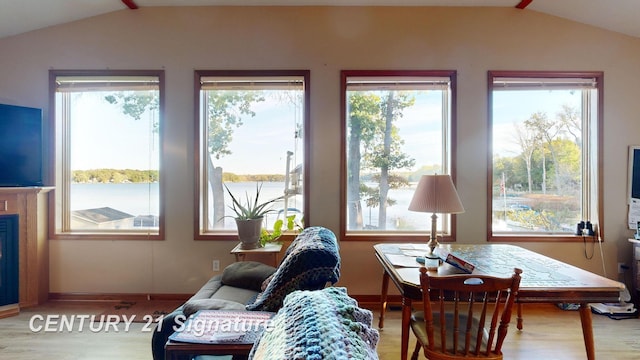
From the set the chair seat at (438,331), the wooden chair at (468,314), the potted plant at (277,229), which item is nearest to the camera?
the wooden chair at (468,314)

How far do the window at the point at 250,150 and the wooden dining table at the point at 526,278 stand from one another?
53.7 inches

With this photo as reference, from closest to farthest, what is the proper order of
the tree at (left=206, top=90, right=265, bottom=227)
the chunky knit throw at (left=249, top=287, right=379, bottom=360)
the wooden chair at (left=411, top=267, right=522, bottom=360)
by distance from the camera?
1. the chunky knit throw at (left=249, top=287, right=379, bottom=360)
2. the wooden chair at (left=411, top=267, right=522, bottom=360)
3. the tree at (left=206, top=90, right=265, bottom=227)

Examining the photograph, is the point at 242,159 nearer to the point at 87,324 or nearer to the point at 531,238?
the point at 87,324

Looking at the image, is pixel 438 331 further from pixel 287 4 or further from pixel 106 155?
pixel 106 155

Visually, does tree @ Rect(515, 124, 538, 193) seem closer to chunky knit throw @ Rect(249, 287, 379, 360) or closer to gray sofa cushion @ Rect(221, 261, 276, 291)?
gray sofa cushion @ Rect(221, 261, 276, 291)

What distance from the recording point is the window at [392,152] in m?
3.26

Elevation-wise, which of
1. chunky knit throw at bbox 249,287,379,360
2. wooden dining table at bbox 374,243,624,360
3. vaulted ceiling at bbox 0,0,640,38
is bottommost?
wooden dining table at bbox 374,243,624,360

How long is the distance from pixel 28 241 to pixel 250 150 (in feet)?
7.67

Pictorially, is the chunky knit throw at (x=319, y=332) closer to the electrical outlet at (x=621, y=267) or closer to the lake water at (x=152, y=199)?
the lake water at (x=152, y=199)

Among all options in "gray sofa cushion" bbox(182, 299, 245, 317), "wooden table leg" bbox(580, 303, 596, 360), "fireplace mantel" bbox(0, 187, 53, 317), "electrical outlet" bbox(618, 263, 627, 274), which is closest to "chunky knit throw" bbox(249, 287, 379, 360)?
"gray sofa cushion" bbox(182, 299, 245, 317)

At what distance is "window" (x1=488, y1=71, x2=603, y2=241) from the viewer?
3.25 meters

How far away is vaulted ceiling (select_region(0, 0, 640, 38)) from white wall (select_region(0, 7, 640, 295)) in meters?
0.07

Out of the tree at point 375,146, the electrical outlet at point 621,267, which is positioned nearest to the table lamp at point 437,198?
the tree at point 375,146

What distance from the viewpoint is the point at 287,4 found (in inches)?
126
